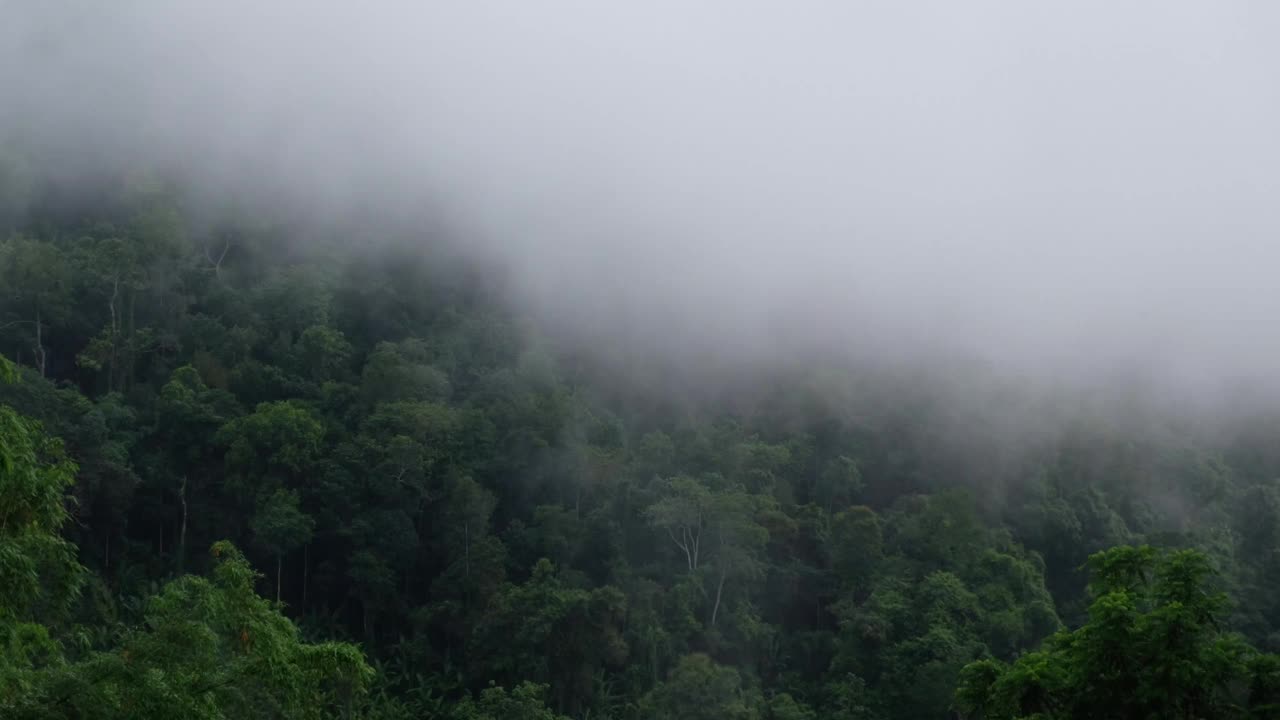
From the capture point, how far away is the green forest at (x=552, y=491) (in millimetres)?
29000

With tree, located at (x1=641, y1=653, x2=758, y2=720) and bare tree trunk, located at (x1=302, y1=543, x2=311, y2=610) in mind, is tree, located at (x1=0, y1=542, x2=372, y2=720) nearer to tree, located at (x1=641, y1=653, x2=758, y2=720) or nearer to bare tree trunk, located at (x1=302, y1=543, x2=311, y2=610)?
tree, located at (x1=641, y1=653, x2=758, y2=720)

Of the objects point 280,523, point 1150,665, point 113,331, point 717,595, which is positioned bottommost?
point 280,523

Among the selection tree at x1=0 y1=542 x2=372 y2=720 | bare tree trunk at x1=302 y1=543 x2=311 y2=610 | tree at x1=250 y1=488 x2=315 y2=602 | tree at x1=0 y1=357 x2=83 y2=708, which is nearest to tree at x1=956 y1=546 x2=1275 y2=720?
tree at x1=0 y1=542 x2=372 y2=720

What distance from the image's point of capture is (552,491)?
34125mm

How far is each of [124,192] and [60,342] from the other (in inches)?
362

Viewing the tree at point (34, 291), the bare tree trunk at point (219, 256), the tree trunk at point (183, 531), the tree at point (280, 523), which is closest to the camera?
the tree at point (280, 523)

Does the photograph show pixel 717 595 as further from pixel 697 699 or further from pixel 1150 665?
pixel 1150 665

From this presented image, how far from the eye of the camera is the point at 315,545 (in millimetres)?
31812

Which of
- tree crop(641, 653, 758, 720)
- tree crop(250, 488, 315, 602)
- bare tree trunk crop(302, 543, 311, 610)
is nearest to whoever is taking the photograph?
tree crop(641, 653, 758, 720)

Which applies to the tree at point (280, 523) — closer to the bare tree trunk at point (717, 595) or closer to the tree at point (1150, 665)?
the bare tree trunk at point (717, 595)

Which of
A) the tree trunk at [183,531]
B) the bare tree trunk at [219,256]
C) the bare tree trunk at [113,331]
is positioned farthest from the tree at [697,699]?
the bare tree trunk at [219,256]

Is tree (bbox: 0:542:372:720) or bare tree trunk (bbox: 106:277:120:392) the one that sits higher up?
tree (bbox: 0:542:372:720)

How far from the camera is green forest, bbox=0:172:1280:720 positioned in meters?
29.0

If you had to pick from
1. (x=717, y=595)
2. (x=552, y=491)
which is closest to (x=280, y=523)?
(x=552, y=491)
